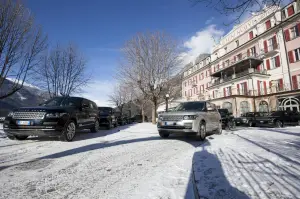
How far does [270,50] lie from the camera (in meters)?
26.8

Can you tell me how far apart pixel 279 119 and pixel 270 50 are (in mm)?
17605

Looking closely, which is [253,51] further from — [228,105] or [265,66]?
[228,105]

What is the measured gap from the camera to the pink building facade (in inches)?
937

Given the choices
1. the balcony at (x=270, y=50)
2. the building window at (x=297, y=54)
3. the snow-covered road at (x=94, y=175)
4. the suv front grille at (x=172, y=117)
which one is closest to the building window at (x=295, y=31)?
the building window at (x=297, y=54)

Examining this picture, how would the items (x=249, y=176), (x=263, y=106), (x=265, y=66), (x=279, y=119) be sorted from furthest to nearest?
(x=265, y=66) < (x=263, y=106) < (x=279, y=119) < (x=249, y=176)

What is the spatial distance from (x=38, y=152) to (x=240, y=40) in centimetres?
3741

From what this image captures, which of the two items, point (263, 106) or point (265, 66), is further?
point (265, 66)

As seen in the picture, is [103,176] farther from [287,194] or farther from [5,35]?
[5,35]

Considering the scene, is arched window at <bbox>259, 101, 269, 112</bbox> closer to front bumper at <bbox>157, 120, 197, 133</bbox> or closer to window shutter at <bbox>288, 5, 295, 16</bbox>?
window shutter at <bbox>288, 5, 295, 16</bbox>

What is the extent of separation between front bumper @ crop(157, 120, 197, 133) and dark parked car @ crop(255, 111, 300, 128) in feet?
39.4

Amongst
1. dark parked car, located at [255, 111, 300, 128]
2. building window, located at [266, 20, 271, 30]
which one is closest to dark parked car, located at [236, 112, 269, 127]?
dark parked car, located at [255, 111, 300, 128]

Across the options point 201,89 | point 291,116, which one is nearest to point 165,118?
point 291,116

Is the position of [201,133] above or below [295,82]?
below

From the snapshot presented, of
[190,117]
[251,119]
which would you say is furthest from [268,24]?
[190,117]
